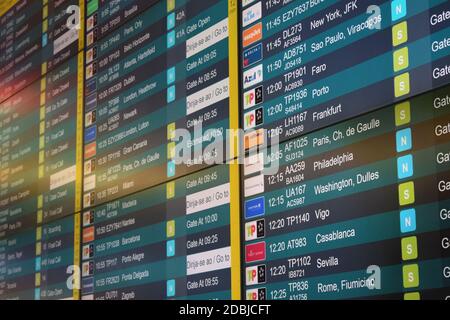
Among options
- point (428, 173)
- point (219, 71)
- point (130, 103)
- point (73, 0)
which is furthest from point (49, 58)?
point (428, 173)

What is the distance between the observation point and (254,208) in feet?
7.18

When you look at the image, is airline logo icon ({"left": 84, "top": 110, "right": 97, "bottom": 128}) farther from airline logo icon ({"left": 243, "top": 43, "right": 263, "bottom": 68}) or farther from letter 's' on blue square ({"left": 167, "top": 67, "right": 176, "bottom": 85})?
airline logo icon ({"left": 243, "top": 43, "right": 263, "bottom": 68})

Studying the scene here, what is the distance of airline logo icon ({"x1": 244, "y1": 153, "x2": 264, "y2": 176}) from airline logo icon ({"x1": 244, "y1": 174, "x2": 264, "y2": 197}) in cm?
2

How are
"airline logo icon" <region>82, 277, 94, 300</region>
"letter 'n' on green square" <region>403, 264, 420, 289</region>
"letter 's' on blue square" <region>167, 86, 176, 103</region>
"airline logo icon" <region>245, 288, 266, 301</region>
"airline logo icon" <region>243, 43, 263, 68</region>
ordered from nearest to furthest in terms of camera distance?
1. "letter 'n' on green square" <region>403, 264, 420, 289</region>
2. "airline logo icon" <region>245, 288, 266, 301</region>
3. "airline logo icon" <region>243, 43, 263, 68</region>
4. "letter 's' on blue square" <region>167, 86, 176, 103</region>
5. "airline logo icon" <region>82, 277, 94, 300</region>

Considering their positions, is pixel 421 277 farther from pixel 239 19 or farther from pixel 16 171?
pixel 16 171

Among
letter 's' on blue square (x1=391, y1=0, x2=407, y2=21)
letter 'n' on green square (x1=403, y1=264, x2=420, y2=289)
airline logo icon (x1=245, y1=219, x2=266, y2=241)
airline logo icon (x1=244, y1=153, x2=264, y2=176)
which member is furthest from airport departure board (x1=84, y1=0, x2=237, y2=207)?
letter 'n' on green square (x1=403, y1=264, x2=420, y2=289)

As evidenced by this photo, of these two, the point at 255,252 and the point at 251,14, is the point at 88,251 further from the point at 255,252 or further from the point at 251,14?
the point at 251,14

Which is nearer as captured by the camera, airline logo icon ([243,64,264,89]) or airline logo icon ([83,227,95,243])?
airline logo icon ([243,64,264,89])

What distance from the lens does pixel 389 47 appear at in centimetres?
184

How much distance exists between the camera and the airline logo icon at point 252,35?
2.25 meters

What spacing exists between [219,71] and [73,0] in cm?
104

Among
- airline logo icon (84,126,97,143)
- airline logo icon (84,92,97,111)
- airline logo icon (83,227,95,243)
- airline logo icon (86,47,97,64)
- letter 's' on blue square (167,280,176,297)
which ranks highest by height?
airline logo icon (86,47,97,64)

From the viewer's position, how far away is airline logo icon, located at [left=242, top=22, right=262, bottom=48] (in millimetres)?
2246

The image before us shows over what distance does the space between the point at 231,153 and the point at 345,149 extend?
424mm
